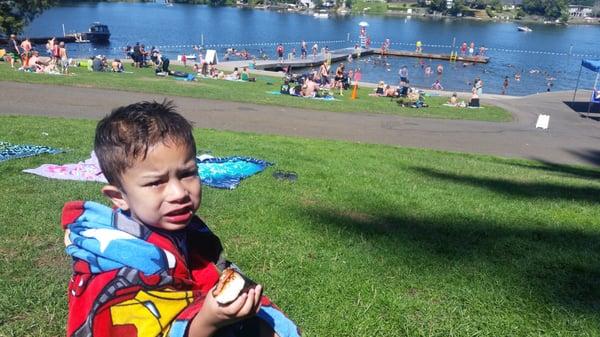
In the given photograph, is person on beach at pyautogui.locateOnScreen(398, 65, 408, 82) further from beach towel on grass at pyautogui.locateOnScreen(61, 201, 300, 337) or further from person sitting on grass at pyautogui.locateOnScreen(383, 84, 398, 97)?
beach towel on grass at pyautogui.locateOnScreen(61, 201, 300, 337)

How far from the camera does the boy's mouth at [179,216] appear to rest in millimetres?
1896

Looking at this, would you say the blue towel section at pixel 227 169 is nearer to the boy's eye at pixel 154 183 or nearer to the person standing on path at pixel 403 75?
the boy's eye at pixel 154 183

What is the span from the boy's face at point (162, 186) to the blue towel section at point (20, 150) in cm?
626

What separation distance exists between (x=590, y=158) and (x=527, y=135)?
115 inches

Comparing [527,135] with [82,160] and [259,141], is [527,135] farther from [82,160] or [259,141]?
[82,160]

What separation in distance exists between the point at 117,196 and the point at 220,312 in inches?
27.6

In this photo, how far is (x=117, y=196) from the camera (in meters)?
1.99

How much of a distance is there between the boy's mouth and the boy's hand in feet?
1.22

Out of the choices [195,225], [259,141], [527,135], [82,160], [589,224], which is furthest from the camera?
[527,135]

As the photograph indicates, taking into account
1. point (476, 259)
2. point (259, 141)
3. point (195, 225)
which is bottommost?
point (259, 141)

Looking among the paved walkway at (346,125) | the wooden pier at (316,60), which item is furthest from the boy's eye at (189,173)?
the wooden pier at (316,60)

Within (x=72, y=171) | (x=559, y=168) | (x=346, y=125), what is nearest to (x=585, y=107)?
(x=559, y=168)

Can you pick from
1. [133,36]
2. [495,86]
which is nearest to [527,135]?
[495,86]

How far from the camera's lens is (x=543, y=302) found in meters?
3.99
